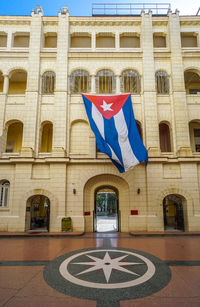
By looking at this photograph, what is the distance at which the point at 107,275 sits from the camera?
23.1 ft

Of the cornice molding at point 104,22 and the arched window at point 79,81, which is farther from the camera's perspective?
the cornice molding at point 104,22

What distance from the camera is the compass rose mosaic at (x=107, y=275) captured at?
5.98 meters

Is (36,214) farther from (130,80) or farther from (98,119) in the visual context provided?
(130,80)

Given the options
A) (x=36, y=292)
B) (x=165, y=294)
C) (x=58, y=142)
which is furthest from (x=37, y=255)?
(x=58, y=142)

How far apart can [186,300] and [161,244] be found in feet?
21.6

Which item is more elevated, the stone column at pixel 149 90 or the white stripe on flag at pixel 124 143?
the stone column at pixel 149 90

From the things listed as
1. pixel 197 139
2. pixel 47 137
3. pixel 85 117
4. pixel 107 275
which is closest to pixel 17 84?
pixel 47 137

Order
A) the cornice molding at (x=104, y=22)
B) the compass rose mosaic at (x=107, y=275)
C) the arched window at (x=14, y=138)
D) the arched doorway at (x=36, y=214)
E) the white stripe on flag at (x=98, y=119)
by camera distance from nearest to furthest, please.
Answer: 1. the compass rose mosaic at (x=107, y=275)
2. the white stripe on flag at (x=98, y=119)
3. the arched doorway at (x=36, y=214)
4. the cornice molding at (x=104, y=22)
5. the arched window at (x=14, y=138)

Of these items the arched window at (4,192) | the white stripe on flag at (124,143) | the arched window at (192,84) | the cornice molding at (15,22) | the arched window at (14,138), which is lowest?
the arched window at (4,192)

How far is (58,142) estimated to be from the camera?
656 inches

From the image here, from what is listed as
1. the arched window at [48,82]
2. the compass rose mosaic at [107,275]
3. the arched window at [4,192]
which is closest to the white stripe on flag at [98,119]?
the arched window at [48,82]

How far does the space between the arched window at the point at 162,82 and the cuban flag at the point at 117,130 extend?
4.77m

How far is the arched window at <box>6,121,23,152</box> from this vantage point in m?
19.6

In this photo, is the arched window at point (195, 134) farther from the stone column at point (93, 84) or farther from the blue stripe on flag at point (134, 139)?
the stone column at point (93, 84)
